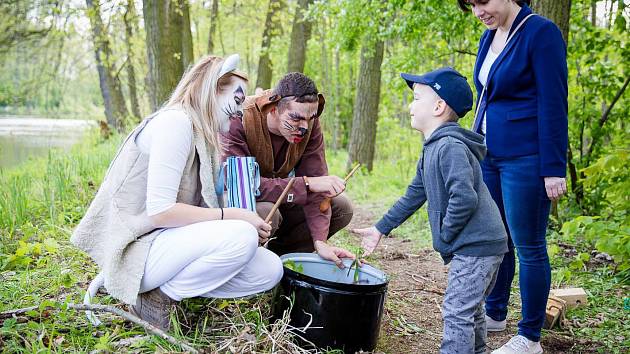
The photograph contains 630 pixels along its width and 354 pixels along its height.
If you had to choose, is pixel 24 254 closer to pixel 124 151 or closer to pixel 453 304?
pixel 124 151

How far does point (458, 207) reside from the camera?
2.09 m

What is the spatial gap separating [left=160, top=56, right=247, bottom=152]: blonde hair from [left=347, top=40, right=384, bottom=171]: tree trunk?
5718 millimetres

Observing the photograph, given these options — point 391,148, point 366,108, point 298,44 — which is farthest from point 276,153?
point 391,148

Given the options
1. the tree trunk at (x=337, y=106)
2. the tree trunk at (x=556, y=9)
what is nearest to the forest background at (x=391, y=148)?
the tree trunk at (x=556, y=9)

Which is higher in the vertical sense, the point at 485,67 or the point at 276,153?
the point at 485,67

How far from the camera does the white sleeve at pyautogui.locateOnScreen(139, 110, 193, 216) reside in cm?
215

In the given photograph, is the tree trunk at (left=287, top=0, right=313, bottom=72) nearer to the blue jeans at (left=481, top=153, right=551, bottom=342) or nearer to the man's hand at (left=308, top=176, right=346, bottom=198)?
the man's hand at (left=308, top=176, right=346, bottom=198)

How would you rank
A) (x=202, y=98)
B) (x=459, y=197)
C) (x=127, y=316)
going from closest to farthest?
(x=459, y=197), (x=127, y=316), (x=202, y=98)

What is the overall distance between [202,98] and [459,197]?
1.16 metres

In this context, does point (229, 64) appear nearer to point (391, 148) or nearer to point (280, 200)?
point (280, 200)

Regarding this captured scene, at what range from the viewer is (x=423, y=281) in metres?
3.62

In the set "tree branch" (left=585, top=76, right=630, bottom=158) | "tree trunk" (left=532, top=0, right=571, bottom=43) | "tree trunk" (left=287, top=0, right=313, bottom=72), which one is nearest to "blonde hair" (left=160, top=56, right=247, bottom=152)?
"tree trunk" (left=532, top=0, right=571, bottom=43)

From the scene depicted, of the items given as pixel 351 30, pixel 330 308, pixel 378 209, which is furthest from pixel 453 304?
pixel 351 30

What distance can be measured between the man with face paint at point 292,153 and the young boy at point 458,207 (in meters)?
0.58
